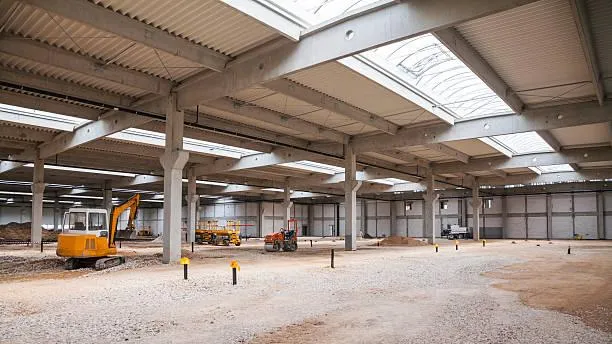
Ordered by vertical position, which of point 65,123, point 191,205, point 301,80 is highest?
point 301,80

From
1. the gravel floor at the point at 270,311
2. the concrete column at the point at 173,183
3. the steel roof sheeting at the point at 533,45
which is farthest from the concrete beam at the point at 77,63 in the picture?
the steel roof sheeting at the point at 533,45

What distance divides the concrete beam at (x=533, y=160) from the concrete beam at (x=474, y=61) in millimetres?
15844

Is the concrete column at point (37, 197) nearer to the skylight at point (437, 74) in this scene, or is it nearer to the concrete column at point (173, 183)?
the concrete column at point (173, 183)

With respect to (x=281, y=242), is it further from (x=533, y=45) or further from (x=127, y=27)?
(x=533, y=45)

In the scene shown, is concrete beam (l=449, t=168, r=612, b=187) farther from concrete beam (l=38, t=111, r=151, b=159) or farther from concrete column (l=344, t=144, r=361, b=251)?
concrete beam (l=38, t=111, r=151, b=159)

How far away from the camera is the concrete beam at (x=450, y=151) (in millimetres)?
32094

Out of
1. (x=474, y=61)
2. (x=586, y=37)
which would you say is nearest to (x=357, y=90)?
(x=474, y=61)

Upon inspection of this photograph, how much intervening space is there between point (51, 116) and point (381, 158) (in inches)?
971

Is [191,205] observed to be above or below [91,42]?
below

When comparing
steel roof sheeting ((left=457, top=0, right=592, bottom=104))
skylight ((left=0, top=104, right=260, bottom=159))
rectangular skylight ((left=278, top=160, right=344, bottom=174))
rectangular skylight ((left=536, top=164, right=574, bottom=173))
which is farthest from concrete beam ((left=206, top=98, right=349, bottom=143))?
rectangular skylight ((left=536, top=164, right=574, bottom=173))

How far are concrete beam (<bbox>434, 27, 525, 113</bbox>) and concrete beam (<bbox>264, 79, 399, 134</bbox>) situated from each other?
6946 millimetres

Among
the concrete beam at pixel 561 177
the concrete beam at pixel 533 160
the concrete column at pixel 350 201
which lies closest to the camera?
the concrete column at pixel 350 201

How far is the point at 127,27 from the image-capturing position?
13781 millimetres

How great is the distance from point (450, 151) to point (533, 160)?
22.5 ft
